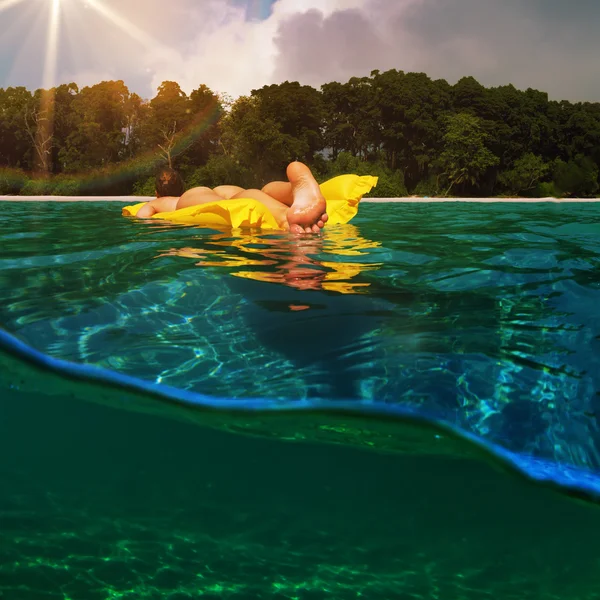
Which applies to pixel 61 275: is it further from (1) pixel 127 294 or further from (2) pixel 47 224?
(2) pixel 47 224

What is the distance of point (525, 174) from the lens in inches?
1158

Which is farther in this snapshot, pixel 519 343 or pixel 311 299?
pixel 311 299

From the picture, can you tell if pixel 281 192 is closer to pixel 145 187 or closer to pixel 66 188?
pixel 145 187

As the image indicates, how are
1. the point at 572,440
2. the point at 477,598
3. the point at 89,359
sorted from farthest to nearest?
1. the point at 89,359
2. the point at 572,440
3. the point at 477,598

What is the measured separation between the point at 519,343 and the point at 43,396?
7.05 ft

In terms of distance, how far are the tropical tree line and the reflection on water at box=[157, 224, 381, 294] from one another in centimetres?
2275

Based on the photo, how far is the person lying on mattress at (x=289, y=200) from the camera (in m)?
6.50

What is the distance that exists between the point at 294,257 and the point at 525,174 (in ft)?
93.2

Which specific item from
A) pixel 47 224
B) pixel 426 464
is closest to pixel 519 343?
pixel 426 464

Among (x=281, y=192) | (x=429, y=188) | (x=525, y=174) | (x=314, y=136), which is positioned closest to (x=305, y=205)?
(x=281, y=192)

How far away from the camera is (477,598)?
4.75ft

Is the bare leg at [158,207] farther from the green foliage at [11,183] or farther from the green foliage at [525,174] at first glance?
the green foliage at [525,174]

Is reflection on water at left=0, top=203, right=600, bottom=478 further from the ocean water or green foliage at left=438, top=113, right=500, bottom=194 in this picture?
green foliage at left=438, top=113, right=500, bottom=194

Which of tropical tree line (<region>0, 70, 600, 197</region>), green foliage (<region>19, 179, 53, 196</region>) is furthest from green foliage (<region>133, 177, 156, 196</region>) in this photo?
green foliage (<region>19, 179, 53, 196</region>)
